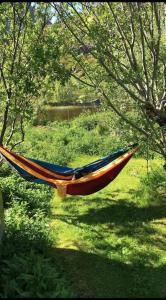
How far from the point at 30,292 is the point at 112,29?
4.84 metres

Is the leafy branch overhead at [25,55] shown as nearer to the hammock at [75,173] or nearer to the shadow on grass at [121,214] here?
the hammock at [75,173]

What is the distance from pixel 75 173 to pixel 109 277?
2.45m

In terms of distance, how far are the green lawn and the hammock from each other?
0.75m

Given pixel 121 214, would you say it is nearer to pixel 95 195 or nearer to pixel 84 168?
pixel 84 168

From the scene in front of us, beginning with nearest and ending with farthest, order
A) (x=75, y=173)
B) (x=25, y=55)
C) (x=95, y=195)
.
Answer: (x=75, y=173) < (x=25, y=55) < (x=95, y=195)

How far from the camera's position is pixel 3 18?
7953 millimetres

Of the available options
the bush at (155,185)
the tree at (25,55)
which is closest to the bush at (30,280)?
the tree at (25,55)

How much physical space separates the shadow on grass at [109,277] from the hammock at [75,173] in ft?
4.51

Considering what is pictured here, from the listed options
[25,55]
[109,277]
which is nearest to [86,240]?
[109,277]

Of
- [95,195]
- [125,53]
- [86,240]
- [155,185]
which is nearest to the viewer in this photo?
[86,240]

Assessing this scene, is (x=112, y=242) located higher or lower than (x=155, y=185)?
lower

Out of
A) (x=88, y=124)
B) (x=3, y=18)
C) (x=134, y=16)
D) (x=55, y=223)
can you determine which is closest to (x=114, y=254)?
(x=55, y=223)

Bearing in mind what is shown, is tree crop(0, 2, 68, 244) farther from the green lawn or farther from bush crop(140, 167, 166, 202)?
bush crop(140, 167, 166, 202)

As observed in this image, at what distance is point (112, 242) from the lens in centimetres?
672
